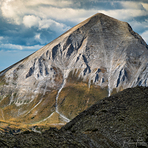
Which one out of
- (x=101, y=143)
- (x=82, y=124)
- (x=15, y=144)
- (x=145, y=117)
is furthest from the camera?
(x=82, y=124)

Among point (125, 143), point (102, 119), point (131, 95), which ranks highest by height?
point (131, 95)

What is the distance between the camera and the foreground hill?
2812cm

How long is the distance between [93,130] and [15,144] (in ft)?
60.2

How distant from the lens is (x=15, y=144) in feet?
82.3

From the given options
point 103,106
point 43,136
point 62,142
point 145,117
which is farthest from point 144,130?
point 43,136

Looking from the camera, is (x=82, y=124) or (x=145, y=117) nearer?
(x=145, y=117)

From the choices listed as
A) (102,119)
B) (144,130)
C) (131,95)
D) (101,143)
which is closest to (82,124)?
(102,119)

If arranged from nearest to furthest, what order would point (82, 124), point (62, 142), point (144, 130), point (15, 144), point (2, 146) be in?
point (2, 146) → point (15, 144) → point (62, 142) → point (144, 130) → point (82, 124)

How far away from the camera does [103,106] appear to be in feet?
158

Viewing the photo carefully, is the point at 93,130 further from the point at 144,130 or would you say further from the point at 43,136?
the point at 43,136

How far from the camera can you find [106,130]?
38.2 m

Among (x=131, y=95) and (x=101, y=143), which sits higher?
(x=131, y=95)

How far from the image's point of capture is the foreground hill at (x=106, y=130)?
28.1 metres

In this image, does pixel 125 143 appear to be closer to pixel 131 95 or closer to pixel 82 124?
pixel 82 124
